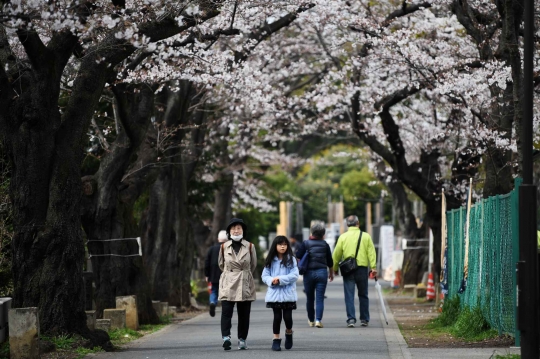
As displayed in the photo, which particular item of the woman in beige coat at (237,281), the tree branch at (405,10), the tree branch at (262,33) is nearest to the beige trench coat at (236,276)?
the woman in beige coat at (237,281)

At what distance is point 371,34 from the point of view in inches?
890

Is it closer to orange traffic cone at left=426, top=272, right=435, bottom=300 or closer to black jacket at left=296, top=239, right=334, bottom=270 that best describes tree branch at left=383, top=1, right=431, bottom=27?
black jacket at left=296, top=239, right=334, bottom=270

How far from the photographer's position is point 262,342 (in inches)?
616

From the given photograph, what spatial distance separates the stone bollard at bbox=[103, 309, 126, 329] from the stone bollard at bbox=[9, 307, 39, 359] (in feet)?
18.4

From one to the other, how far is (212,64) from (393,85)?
786 centimetres

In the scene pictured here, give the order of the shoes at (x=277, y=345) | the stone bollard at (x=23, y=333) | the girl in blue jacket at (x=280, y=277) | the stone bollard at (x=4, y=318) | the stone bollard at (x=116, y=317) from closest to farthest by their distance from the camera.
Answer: the stone bollard at (x=23, y=333) → the stone bollard at (x=4, y=318) → the shoes at (x=277, y=345) → the girl in blue jacket at (x=280, y=277) → the stone bollard at (x=116, y=317)

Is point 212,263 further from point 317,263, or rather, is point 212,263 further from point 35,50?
point 35,50

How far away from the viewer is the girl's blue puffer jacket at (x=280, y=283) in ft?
47.3

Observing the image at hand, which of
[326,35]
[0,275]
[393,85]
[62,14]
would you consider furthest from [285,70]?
[62,14]

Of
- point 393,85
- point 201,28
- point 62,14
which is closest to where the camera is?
point 62,14

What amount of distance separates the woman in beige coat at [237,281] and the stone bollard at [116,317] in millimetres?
4074

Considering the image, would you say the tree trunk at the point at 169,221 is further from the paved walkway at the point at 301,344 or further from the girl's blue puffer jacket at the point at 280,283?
the girl's blue puffer jacket at the point at 280,283

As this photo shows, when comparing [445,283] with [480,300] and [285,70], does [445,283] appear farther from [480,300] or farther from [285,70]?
[285,70]

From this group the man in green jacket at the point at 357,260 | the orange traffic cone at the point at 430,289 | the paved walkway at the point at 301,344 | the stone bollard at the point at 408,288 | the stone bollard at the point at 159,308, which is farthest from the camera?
the stone bollard at the point at 408,288
